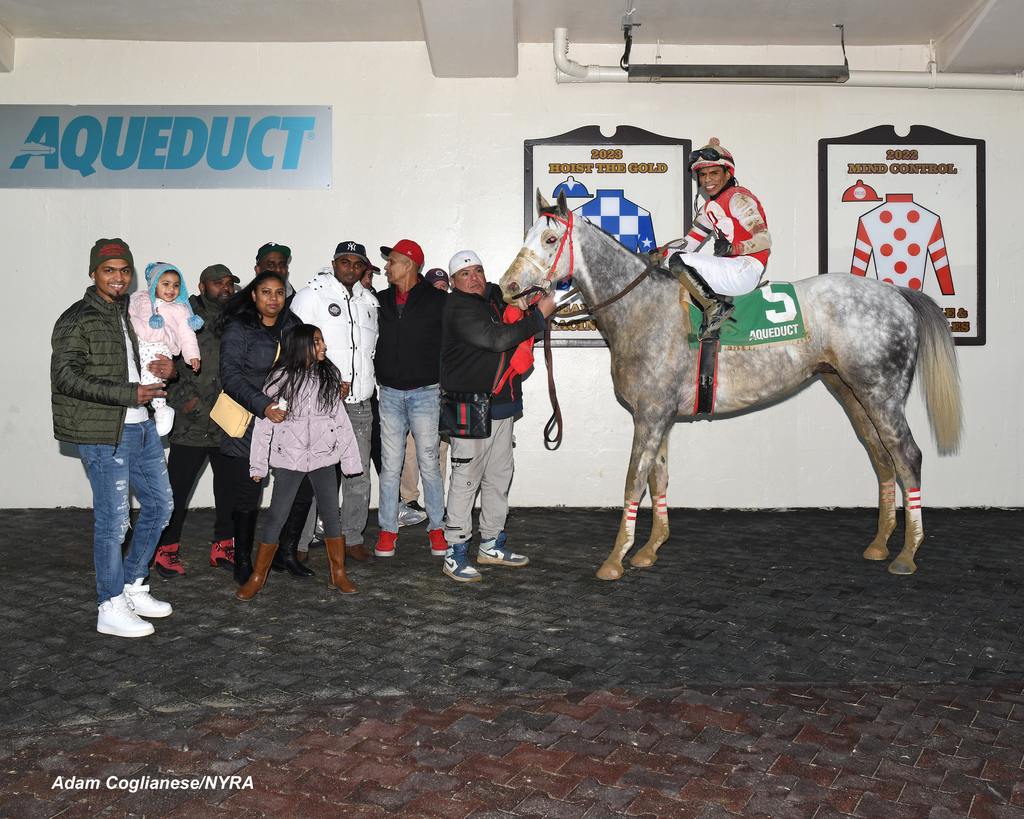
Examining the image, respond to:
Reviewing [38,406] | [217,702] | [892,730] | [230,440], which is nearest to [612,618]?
[892,730]

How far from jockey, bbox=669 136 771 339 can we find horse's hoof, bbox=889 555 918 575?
192 centimetres

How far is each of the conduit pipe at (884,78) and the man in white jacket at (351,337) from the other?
2890 millimetres

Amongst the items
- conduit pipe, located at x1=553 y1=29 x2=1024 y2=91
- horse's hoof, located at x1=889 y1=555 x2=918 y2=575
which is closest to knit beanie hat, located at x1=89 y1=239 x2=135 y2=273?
conduit pipe, located at x1=553 y1=29 x2=1024 y2=91

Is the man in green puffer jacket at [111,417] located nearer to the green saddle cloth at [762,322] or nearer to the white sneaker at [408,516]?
the white sneaker at [408,516]

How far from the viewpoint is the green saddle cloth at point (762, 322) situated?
19.8 ft

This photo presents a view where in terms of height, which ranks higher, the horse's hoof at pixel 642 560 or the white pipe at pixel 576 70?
the white pipe at pixel 576 70

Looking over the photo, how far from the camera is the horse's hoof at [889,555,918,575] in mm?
5918

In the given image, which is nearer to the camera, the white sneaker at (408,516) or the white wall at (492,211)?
the white sneaker at (408,516)

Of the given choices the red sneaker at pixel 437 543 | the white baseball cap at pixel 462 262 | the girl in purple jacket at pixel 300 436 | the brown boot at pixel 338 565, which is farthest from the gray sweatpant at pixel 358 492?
the white baseball cap at pixel 462 262

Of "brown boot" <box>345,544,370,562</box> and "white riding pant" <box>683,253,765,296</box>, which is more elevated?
"white riding pant" <box>683,253,765,296</box>

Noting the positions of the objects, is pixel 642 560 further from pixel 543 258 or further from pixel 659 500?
pixel 543 258

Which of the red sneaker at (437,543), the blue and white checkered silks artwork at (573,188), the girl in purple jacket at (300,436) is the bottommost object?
the red sneaker at (437,543)

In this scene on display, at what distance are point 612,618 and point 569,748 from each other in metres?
1.61

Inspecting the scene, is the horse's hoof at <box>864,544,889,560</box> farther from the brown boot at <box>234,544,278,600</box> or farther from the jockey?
the brown boot at <box>234,544,278,600</box>
